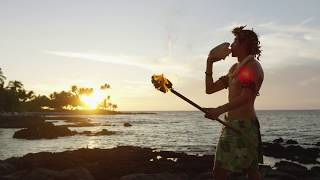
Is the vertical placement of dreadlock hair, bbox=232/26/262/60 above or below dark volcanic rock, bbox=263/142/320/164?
above

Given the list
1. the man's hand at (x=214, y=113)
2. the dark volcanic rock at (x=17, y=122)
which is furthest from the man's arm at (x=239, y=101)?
the dark volcanic rock at (x=17, y=122)

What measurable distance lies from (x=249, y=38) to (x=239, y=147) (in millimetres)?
1423

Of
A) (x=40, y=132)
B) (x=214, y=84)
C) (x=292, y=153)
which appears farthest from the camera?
(x=40, y=132)

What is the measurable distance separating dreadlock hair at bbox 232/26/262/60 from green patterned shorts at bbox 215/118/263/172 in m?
0.92

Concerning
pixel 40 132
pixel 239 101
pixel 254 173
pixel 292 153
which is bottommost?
pixel 292 153

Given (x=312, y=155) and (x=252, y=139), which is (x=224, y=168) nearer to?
(x=252, y=139)

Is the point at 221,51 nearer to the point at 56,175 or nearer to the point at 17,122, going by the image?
the point at 56,175

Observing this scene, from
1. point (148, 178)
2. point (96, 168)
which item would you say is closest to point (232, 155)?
point (148, 178)

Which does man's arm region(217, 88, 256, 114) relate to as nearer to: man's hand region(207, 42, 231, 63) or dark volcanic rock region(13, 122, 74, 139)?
man's hand region(207, 42, 231, 63)

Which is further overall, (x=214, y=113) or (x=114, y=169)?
(x=114, y=169)

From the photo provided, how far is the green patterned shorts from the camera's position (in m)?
5.86

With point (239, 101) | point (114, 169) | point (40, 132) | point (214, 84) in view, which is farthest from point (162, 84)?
point (40, 132)

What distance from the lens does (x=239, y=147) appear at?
589cm

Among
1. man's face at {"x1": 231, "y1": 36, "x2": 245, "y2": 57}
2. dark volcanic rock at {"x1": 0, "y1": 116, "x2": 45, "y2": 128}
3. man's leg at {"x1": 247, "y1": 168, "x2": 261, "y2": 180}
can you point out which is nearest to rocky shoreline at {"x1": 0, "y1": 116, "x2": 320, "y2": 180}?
man's leg at {"x1": 247, "y1": 168, "x2": 261, "y2": 180}
